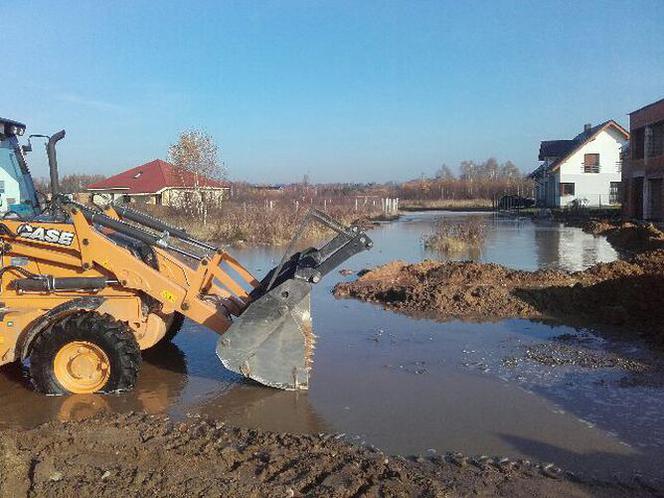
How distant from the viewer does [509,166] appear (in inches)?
5389

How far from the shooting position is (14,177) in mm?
7934

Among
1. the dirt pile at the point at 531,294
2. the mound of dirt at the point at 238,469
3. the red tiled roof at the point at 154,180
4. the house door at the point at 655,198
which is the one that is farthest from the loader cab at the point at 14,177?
the house door at the point at 655,198

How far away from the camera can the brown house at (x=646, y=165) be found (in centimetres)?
3190

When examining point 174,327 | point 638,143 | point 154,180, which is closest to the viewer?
point 174,327

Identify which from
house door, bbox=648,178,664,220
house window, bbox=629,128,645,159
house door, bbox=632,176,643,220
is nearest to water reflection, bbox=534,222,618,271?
house door, bbox=648,178,664,220

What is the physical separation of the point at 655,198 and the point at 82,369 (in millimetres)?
32515

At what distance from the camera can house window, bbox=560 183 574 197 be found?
179ft

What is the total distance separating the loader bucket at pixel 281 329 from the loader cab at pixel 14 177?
10.1 feet

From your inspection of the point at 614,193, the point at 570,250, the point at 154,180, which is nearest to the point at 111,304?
the point at 570,250

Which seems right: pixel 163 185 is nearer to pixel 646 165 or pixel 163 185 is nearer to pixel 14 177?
pixel 646 165

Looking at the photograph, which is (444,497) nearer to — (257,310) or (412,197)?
(257,310)

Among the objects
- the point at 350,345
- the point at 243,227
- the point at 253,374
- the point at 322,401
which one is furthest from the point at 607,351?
the point at 243,227

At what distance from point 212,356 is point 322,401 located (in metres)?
2.30

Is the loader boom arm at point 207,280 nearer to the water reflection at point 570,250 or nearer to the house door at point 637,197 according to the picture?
the water reflection at point 570,250
